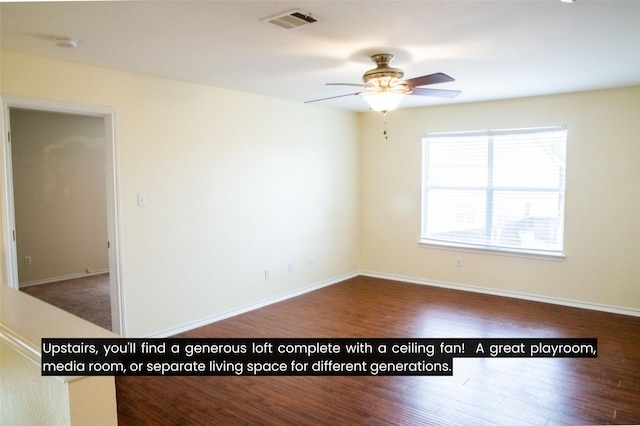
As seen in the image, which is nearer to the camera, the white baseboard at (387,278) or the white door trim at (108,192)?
the white door trim at (108,192)

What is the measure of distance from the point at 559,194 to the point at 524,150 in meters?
0.66

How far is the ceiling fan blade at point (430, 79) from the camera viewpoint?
2779mm

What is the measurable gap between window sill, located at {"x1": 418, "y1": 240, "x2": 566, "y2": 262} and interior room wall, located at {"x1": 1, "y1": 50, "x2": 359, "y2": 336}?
4.50 ft

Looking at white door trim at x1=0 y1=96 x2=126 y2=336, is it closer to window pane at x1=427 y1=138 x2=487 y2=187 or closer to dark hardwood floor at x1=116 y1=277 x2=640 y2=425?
dark hardwood floor at x1=116 y1=277 x2=640 y2=425

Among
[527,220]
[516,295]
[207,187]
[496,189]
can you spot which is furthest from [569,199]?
[207,187]

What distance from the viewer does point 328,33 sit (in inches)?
107

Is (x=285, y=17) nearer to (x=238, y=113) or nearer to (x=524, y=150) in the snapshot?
(x=238, y=113)

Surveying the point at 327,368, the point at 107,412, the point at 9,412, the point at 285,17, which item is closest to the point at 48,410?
the point at 107,412

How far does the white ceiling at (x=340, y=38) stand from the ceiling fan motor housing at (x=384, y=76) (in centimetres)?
10

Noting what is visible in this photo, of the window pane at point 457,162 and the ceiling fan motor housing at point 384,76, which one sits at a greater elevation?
the ceiling fan motor housing at point 384,76

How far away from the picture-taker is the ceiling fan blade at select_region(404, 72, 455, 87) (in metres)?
2.78

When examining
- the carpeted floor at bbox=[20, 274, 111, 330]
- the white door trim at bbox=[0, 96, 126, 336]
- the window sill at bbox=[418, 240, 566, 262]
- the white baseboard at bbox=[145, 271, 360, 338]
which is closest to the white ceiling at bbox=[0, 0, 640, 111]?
the white door trim at bbox=[0, 96, 126, 336]

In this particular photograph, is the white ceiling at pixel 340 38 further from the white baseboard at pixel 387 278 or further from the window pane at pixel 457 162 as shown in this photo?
the white baseboard at pixel 387 278

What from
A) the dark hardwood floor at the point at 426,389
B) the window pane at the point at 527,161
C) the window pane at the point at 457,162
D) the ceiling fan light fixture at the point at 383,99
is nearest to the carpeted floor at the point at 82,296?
the dark hardwood floor at the point at 426,389
